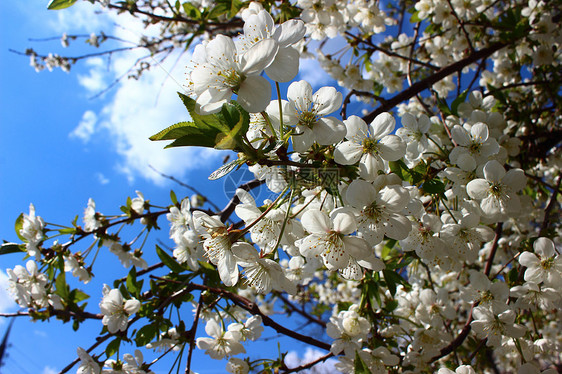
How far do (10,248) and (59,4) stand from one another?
1.34 metres

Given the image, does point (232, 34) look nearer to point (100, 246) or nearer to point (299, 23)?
point (100, 246)

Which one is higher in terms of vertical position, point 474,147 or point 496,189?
point 474,147

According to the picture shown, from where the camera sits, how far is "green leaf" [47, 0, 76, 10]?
132 cm

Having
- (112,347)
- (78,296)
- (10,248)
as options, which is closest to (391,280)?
(112,347)

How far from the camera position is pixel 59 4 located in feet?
4.42

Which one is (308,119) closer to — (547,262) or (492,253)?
(547,262)

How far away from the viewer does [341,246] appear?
3.24 ft

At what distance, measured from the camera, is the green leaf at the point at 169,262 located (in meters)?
1.71

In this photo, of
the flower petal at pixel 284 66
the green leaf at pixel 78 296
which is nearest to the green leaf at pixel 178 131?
the flower petal at pixel 284 66

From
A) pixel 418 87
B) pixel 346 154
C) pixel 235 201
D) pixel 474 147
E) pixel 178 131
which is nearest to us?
pixel 178 131

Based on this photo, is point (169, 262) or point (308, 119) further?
point (169, 262)

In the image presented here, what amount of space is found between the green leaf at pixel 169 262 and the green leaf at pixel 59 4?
45.0 inches

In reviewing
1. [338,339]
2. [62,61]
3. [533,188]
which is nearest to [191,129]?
[338,339]

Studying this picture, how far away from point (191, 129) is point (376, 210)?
1.89 feet
